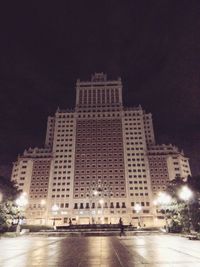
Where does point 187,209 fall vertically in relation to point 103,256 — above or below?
above

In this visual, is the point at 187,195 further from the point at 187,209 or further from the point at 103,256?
the point at 103,256

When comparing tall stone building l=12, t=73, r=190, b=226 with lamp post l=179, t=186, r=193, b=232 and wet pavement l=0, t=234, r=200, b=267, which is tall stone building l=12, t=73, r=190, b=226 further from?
wet pavement l=0, t=234, r=200, b=267

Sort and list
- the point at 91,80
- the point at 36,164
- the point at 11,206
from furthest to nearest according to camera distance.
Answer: the point at 91,80
the point at 36,164
the point at 11,206

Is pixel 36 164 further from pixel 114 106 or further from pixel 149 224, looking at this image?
pixel 149 224

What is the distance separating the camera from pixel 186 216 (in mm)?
26250

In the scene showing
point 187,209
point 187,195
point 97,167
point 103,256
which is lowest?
point 103,256

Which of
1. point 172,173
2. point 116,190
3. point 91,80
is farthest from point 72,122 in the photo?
point 172,173

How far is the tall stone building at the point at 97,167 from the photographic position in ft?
326

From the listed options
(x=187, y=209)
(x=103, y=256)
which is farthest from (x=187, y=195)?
(x=103, y=256)

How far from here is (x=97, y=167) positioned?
4262 inches

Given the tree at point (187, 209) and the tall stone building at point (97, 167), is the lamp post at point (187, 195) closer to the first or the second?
the tree at point (187, 209)

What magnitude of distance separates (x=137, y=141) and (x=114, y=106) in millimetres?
25333

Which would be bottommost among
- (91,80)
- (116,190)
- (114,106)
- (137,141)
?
(116,190)

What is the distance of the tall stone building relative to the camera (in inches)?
3917
